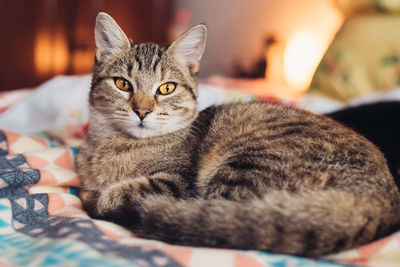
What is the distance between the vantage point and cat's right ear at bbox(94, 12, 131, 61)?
1327 millimetres

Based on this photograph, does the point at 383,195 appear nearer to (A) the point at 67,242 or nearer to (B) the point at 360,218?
(B) the point at 360,218

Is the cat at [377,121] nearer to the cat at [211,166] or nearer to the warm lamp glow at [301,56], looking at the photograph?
the cat at [211,166]

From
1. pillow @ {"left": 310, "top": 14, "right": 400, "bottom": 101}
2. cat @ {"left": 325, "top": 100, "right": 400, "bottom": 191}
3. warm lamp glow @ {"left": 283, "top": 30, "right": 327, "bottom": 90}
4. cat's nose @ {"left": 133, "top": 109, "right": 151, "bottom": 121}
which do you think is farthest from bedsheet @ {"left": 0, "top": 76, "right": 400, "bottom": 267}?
warm lamp glow @ {"left": 283, "top": 30, "right": 327, "bottom": 90}

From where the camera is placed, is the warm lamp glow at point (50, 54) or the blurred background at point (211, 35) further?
the warm lamp glow at point (50, 54)

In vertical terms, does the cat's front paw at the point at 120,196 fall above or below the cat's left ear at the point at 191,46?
below

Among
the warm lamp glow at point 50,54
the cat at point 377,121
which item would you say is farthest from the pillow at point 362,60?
the warm lamp glow at point 50,54

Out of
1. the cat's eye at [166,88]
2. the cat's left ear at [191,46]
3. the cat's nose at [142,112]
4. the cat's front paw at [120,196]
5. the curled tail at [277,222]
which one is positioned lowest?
the cat's front paw at [120,196]

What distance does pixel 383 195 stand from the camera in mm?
923

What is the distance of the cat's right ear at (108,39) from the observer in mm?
1327

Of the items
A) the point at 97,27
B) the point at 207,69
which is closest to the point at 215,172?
the point at 97,27

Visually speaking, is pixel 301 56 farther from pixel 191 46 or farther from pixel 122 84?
pixel 122 84

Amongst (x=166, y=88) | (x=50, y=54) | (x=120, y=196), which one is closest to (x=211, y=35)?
(x=50, y=54)

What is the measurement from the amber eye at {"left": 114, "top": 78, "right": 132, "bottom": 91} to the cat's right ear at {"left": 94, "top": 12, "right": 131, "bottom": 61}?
0.47 ft

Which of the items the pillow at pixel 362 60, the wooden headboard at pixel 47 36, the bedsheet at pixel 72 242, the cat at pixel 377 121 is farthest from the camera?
the wooden headboard at pixel 47 36
